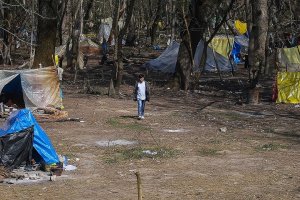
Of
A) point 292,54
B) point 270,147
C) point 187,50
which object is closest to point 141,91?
point 270,147

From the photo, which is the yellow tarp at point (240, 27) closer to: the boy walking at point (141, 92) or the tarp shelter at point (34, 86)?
the tarp shelter at point (34, 86)

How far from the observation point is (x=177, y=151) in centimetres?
1479

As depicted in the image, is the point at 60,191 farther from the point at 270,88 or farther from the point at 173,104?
the point at 270,88

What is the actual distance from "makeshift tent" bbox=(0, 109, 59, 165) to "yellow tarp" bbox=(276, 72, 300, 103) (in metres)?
13.3

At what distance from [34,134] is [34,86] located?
28.1 feet

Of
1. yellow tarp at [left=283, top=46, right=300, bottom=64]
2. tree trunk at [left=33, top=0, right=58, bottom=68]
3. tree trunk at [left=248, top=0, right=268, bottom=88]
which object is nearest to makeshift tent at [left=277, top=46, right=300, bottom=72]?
yellow tarp at [left=283, top=46, right=300, bottom=64]

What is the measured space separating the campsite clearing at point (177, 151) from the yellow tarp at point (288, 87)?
76cm

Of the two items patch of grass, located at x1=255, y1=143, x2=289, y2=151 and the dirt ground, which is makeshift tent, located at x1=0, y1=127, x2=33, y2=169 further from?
patch of grass, located at x1=255, y1=143, x2=289, y2=151

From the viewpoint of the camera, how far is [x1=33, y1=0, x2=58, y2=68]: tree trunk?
27109 mm

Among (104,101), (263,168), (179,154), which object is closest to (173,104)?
(104,101)

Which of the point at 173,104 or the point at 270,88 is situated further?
the point at 270,88

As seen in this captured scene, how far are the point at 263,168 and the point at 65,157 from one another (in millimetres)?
4082

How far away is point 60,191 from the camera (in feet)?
36.1

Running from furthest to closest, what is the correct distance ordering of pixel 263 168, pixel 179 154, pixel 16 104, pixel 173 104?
pixel 173 104 → pixel 16 104 → pixel 179 154 → pixel 263 168
